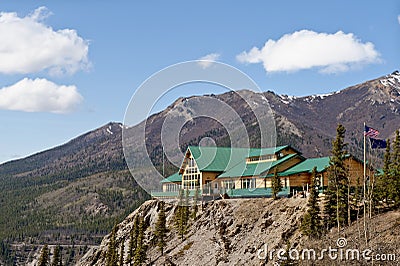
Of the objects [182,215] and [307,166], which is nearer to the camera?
[307,166]

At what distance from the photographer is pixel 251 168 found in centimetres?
7075

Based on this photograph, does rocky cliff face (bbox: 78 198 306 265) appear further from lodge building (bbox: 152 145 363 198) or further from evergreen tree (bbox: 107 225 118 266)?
evergreen tree (bbox: 107 225 118 266)

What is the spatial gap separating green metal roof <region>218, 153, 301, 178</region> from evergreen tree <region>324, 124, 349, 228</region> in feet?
58.4

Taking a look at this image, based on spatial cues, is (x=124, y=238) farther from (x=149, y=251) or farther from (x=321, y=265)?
(x=321, y=265)

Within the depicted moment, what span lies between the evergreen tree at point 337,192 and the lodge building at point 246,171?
6253 millimetres

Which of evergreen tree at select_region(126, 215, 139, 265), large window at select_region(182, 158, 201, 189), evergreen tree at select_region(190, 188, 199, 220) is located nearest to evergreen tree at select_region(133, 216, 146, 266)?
evergreen tree at select_region(126, 215, 139, 265)

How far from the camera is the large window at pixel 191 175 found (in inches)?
3002

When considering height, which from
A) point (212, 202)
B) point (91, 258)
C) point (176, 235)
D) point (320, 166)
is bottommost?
point (91, 258)

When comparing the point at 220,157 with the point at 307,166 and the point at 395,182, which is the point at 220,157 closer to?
the point at 307,166

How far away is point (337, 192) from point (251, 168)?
26.2m

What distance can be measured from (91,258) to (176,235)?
21.2 metres

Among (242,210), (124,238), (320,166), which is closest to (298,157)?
(320,166)

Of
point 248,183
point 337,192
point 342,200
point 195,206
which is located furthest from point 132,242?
point 337,192

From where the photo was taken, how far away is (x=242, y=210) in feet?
192
